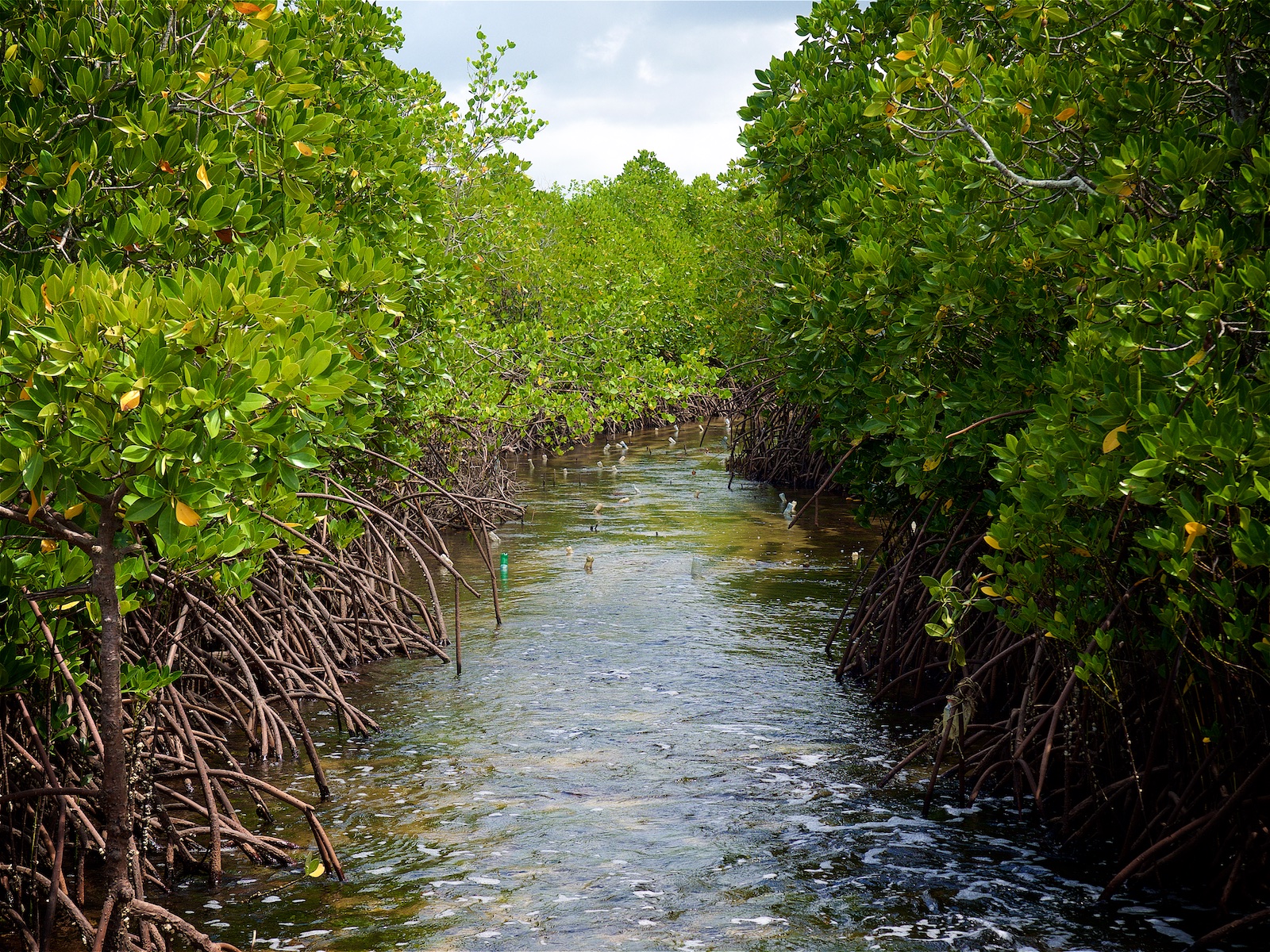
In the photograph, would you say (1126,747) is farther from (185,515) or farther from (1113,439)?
(185,515)

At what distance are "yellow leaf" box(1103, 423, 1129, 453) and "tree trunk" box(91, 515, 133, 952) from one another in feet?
10.3

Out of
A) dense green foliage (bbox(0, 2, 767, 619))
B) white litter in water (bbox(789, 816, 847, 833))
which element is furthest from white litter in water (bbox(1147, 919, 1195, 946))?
dense green foliage (bbox(0, 2, 767, 619))

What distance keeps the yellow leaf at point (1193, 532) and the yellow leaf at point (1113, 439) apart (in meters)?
0.39

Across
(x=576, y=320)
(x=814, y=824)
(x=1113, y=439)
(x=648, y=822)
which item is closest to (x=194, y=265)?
(x=648, y=822)

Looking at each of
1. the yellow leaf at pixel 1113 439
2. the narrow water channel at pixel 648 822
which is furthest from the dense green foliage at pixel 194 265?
the yellow leaf at pixel 1113 439

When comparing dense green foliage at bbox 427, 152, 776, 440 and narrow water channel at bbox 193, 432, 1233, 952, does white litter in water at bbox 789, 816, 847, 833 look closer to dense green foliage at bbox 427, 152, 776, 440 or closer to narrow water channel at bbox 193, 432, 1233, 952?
narrow water channel at bbox 193, 432, 1233, 952

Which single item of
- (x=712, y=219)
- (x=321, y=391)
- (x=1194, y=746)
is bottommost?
(x=1194, y=746)

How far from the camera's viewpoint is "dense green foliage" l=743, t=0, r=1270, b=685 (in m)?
3.59

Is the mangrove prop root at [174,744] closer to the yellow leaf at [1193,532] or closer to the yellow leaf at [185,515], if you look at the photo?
the yellow leaf at [185,515]

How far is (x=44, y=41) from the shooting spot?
395 cm

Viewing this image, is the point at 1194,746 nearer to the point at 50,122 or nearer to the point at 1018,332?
the point at 1018,332

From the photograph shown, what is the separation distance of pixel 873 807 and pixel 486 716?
242 centimetres

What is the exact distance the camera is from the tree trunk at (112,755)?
3256 millimetres

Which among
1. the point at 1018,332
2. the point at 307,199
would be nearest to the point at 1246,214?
the point at 1018,332
